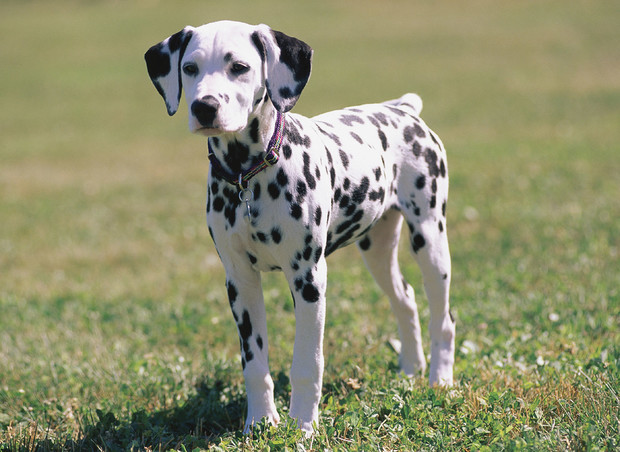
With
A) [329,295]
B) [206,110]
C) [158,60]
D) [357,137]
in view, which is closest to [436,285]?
[357,137]

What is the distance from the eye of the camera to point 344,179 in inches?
177

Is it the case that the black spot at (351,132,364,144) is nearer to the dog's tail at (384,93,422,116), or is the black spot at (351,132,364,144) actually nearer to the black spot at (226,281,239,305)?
the dog's tail at (384,93,422,116)

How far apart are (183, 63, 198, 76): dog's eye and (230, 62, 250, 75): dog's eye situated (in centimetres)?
20

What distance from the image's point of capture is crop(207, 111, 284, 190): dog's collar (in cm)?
400

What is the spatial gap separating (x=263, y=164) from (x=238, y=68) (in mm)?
547

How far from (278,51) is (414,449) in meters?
2.26

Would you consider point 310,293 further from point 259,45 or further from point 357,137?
point 259,45

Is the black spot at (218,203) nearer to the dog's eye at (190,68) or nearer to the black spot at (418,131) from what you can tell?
the dog's eye at (190,68)

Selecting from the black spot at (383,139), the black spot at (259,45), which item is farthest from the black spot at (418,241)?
the black spot at (259,45)

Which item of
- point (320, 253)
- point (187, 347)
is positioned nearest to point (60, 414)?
point (187, 347)

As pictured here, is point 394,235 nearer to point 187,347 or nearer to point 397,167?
Result: point 397,167

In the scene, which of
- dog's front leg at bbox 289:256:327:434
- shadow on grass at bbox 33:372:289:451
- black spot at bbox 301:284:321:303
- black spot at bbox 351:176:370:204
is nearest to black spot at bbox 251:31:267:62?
black spot at bbox 351:176:370:204

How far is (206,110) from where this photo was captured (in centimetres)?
355

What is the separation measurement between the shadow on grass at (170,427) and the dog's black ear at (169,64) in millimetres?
1933
